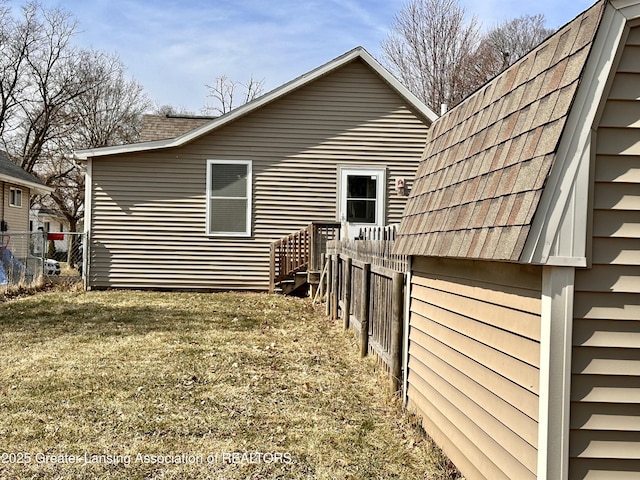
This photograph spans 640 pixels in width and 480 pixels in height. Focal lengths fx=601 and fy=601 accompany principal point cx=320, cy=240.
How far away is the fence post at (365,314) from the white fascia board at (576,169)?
4.36 m

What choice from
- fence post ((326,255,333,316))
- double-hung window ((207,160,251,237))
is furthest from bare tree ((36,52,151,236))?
fence post ((326,255,333,316))

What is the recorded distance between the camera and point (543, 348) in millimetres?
2773

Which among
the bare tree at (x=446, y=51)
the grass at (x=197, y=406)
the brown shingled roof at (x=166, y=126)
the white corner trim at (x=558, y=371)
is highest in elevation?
the bare tree at (x=446, y=51)

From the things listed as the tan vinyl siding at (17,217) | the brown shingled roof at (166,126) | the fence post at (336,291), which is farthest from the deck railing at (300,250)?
the tan vinyl siding at (17,217)

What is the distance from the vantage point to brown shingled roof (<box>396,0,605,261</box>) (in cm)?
285

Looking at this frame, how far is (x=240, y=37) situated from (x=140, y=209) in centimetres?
2084

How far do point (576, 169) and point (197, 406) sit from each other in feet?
12.4

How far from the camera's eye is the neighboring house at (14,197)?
21.2 metres

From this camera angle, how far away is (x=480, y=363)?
3.59m

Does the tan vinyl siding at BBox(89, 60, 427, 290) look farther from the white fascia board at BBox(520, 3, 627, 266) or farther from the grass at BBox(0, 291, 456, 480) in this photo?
the white fascia board at BBox(520, 3, 627, 266)

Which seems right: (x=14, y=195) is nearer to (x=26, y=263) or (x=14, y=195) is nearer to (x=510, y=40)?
(x=26, y=263)

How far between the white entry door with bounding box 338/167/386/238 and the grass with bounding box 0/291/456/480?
517cm

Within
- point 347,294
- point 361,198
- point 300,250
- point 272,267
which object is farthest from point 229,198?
point 347,294

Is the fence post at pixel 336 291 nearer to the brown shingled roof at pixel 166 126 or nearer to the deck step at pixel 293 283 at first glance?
the deck step at pixel 293 283
